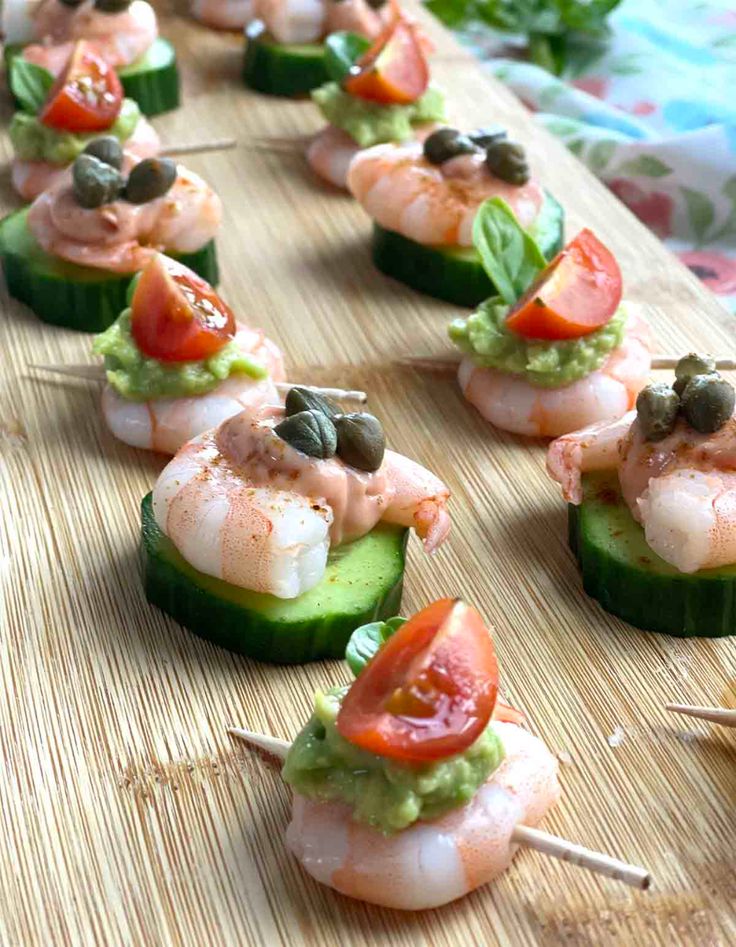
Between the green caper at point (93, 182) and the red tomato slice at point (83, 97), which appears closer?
the green caper at point (93, 182)

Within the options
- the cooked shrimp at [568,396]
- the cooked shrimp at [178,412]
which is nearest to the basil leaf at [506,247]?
the cooked shrimp at [568,396]

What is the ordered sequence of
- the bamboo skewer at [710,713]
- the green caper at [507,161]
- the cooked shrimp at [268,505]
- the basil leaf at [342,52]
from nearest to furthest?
1. the bamboo skewer at [710,713]
2. the cooked shrimp at [268,505]
3. the green caper at [507,161]
4. the basil leaf at [342,52]

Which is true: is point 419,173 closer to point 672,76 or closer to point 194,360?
point 194,360

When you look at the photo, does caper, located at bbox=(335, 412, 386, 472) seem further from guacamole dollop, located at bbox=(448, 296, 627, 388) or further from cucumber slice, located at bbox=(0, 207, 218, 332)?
cucumber slice, located at bbox=(0, 207, 218, 332)

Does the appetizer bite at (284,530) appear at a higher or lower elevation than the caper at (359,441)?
lower

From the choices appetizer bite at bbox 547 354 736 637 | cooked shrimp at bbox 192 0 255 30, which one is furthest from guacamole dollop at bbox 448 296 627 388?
cooked shrimp at bbox 192 0 255 30

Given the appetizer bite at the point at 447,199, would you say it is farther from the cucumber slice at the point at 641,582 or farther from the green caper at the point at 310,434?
the green caper at the point at 310,434
